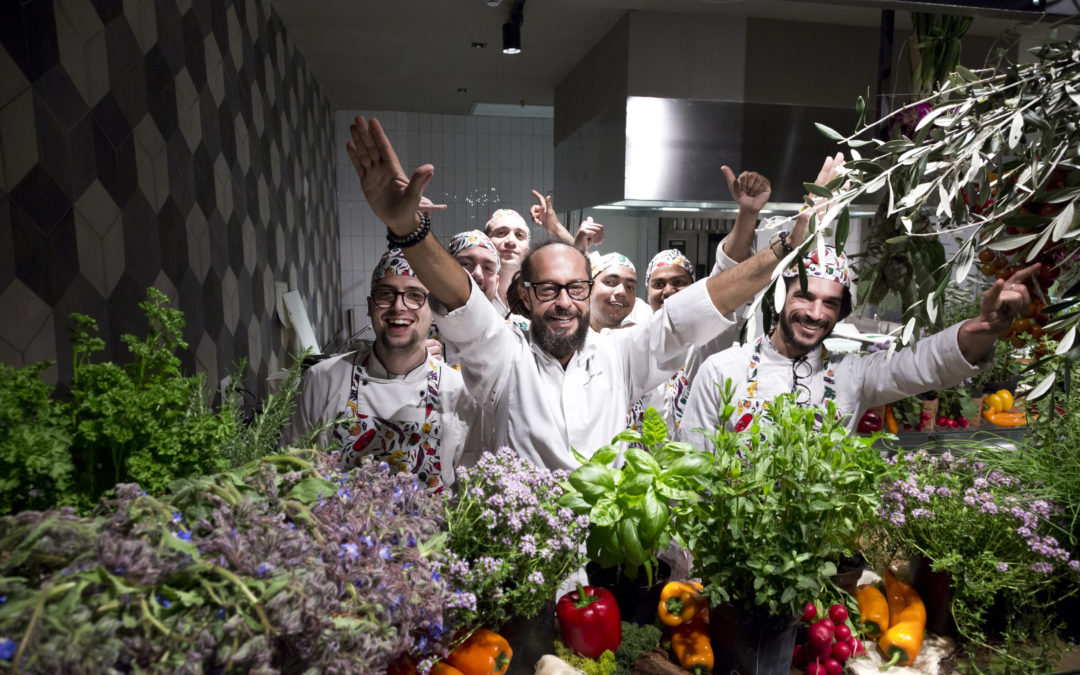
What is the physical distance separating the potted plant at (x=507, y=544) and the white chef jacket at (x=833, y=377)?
884 mm

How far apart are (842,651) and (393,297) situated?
1.24m

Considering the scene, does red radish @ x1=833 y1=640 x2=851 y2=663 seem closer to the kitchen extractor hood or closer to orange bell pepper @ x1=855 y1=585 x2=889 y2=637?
orange bell pepper @ x1=855 y1=585 x2=889 y2=637

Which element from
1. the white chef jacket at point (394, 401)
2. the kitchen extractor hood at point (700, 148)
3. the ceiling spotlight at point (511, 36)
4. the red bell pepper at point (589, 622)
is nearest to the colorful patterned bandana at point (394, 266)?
the white chef jacket at point (394, 401)

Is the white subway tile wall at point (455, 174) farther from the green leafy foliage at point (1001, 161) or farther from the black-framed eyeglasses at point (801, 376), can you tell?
the green leafy foliage at point (1001, 161)

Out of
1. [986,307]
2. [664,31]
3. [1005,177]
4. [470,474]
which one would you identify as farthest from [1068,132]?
[664,31]

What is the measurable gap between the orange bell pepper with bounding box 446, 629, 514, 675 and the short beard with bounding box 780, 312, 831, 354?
1.30 metres

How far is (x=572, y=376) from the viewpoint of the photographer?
168 cm

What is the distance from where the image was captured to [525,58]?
394cm

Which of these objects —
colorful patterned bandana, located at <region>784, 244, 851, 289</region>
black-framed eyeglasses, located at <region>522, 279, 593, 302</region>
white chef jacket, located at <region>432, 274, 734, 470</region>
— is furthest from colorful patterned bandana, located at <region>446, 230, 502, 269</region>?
colorful patterned bandana, located at <region>784, 244, 851, 289</region>

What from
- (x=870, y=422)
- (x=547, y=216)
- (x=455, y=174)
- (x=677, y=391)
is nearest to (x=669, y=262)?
(x=547, y=216)

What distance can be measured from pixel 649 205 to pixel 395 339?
2258 millimetres

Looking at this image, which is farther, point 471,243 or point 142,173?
point 471,243

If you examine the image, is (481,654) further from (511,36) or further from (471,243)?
(511,36)

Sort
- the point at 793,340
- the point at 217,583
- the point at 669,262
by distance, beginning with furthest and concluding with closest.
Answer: the point at 669,262 → the point at 793,340 → the point at 217,583
